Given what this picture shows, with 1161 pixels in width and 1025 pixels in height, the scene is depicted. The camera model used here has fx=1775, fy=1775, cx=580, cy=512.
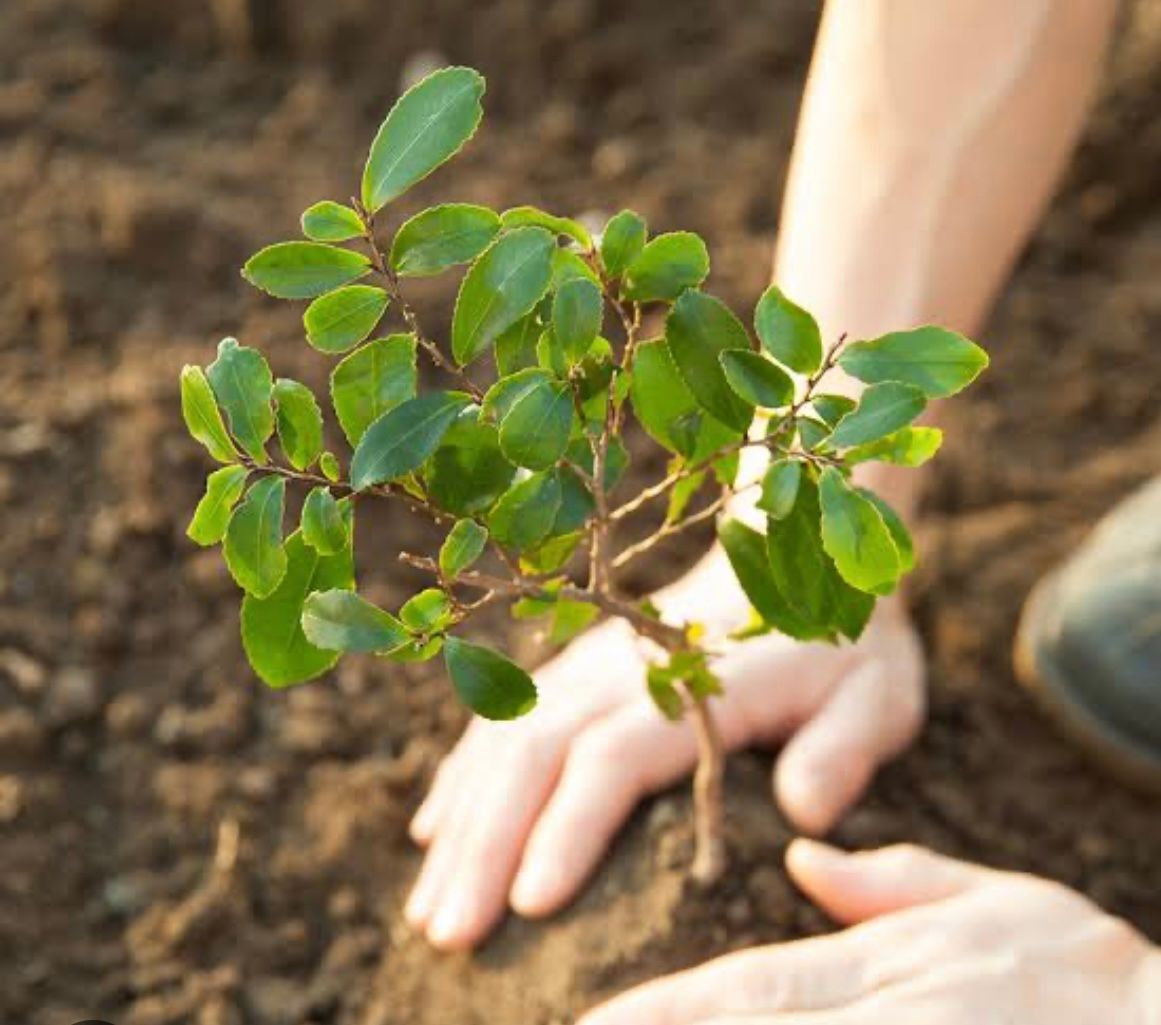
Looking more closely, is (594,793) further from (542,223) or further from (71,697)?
(542,223)

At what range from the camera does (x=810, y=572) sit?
1.24m

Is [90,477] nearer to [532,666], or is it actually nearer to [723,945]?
[532,666]

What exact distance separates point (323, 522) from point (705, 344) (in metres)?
0.27

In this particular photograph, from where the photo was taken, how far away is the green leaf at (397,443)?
1106 millimetres

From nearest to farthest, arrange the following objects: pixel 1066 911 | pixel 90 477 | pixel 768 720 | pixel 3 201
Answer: pixel 1066 911, pixel 768 720, pixel 90 477, pixel 3 201

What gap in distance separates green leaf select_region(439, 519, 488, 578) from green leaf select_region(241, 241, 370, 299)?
193mm

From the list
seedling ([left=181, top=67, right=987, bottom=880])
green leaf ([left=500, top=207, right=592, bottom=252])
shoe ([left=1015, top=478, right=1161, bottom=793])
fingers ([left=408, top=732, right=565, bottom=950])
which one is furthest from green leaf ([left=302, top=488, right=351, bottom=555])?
shoe ([left=1015, top=478, right=1161, bottom=793])

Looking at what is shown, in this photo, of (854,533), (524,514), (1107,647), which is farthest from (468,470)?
(1107,647)

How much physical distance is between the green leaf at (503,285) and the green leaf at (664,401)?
5.0 inches

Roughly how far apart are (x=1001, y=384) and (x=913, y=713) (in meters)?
0.75

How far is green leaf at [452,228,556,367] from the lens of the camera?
110cm

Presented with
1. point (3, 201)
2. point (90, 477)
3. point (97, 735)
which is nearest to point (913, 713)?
point (97, 735)

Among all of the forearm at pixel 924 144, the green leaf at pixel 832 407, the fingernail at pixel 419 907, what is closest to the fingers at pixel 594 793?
the fingernail at pixel 419 907

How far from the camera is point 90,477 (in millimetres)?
2369
